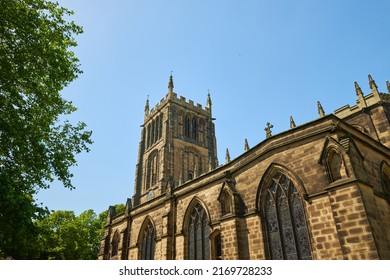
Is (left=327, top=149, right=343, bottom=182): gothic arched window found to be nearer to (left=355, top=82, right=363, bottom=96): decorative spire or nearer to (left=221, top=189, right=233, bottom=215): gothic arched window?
(left=221, top=189, right=233, bottom=215): gothic arched window

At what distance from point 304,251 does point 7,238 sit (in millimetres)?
10493

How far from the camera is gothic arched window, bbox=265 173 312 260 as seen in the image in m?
10.3

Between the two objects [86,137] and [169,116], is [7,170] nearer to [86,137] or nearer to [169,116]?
[86,137]

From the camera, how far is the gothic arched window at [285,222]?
1033cm

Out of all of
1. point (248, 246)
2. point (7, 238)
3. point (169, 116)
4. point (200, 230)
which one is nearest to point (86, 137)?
point (7, 238)

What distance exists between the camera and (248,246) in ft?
38.4

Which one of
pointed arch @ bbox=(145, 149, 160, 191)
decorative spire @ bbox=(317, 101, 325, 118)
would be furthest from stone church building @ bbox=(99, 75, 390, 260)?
pointed arch @ bbox=(145, 149, 160, 191)

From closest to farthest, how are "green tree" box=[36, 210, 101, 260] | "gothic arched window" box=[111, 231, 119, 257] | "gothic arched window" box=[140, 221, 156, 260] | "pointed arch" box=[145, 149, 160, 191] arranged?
1. "gothic arched window" box=[140, 221, 156, 260]
2. "gothic arched window" box=[111, 231, 119, 257]
3. "green tree" box=[36, 210, 101, 260]
4. "pointed arch" box=[145, 149, 160, 191]

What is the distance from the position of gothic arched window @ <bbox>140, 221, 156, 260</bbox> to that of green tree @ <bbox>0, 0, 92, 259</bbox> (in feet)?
27.8

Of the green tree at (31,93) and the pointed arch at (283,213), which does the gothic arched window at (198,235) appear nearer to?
the pointed arch at (283,213)

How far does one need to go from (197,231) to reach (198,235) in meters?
0.23

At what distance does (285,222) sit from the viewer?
36.0 feet

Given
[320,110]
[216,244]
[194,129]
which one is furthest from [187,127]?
[216,244]

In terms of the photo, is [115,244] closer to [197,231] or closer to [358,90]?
[197,231]
